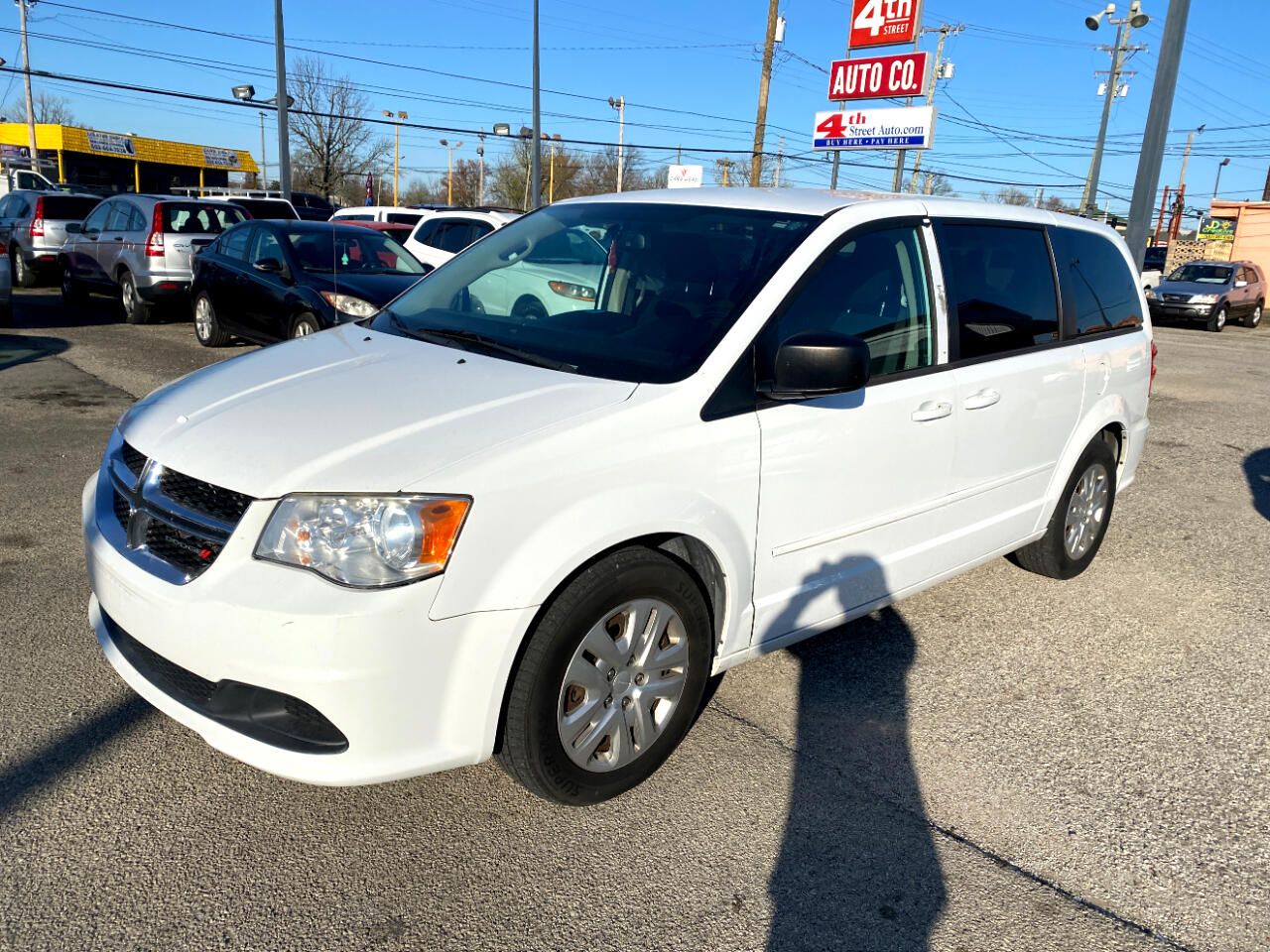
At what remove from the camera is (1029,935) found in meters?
2.52

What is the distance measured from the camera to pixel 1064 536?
493 cm

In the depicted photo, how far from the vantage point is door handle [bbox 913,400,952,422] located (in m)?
3.65

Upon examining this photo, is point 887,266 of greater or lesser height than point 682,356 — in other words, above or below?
above

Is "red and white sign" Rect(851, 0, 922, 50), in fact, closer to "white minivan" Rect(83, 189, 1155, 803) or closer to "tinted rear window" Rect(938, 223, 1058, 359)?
"tinted rear window" Rect(938, 223, 1058, 359)

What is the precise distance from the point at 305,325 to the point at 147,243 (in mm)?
5156

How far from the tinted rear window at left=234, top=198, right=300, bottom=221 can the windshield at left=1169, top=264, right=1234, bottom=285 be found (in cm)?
2108

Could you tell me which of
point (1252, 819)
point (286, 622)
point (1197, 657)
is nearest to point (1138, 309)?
point (1197, 657)

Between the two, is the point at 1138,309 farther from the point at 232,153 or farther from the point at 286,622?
the point at 232,153

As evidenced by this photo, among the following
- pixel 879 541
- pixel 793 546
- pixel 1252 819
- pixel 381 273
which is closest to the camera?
pixel 1252 819

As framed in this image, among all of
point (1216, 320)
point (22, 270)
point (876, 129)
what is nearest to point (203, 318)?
point (22, 270)

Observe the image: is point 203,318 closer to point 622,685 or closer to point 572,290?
point 572,290

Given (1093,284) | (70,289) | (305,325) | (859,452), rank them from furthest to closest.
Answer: (70,289)
(305,325)
(1093,284)
(859,452)

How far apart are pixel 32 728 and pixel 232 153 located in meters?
59.9

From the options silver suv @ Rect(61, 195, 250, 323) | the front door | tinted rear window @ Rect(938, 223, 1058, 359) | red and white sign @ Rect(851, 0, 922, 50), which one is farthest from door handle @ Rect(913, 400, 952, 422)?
red and white sign @ Rect(851, 0, 922, 50)
